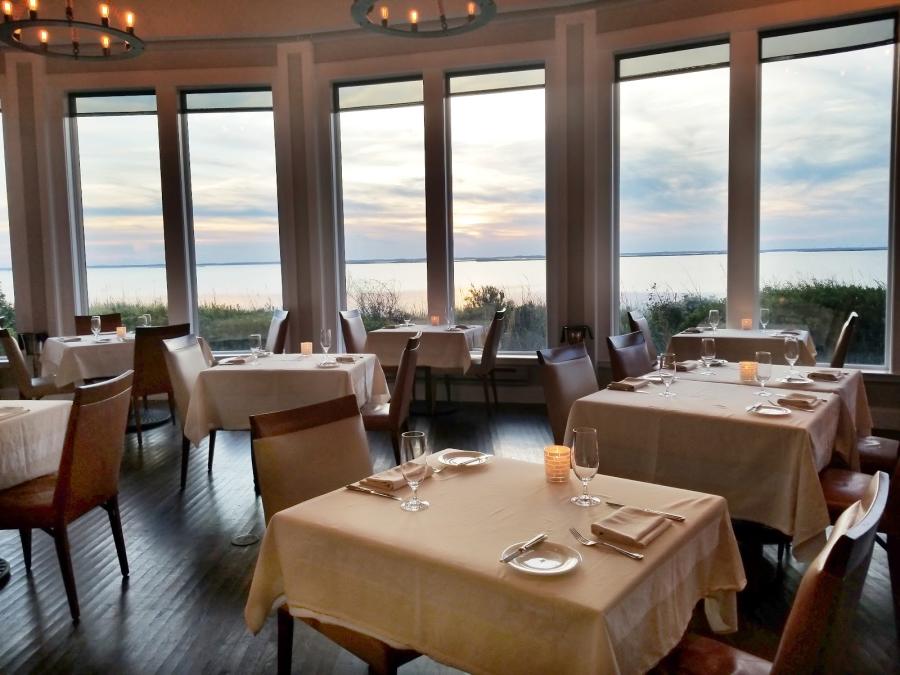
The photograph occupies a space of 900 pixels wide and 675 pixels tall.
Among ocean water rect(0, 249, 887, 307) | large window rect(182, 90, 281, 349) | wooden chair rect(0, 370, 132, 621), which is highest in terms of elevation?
large window rect(182, 90, 281, 349)

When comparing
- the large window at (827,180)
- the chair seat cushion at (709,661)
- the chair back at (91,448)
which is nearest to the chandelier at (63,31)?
the chair back at (91,448)

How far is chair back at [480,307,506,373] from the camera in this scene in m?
6.30

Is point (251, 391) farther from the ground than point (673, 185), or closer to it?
closer to it

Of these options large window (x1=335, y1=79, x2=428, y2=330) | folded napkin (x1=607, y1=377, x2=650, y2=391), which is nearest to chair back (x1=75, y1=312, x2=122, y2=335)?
large window (x1=335, y1=79, x2=428, y2=330)

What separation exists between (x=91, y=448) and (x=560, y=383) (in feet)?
6.97

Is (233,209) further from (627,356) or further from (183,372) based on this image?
(627,356)

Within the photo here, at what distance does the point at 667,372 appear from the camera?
10.8 ft

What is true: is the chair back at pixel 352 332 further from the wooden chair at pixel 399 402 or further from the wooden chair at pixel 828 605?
the wooden chair at pixel 828 605

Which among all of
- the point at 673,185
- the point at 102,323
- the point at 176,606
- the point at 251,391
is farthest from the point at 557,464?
the point at 102,323

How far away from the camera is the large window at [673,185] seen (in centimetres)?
637

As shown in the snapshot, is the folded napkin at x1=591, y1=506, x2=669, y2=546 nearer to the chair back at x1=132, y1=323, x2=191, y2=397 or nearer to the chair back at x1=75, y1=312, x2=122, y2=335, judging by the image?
the chair back at x1=132, y1=323, x2=191, y2=397

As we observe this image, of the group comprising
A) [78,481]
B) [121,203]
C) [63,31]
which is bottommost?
[78,481]

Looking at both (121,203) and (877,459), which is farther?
(121,203)

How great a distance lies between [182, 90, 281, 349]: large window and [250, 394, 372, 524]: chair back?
18.1ft
